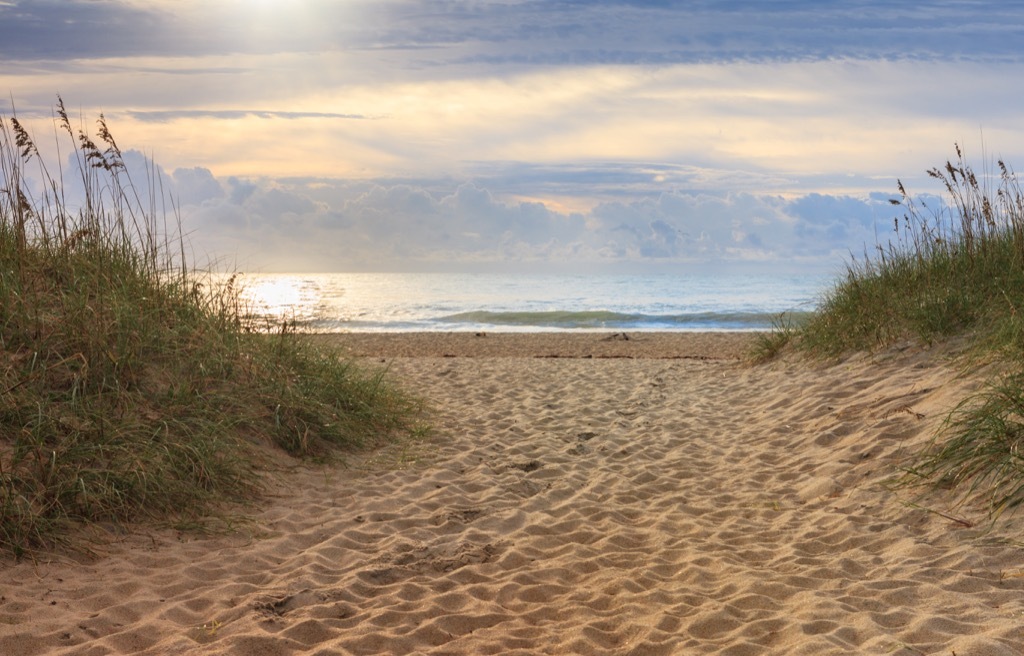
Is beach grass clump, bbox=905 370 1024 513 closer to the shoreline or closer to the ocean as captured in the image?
the ocean

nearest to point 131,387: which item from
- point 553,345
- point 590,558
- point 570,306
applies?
point 590,558

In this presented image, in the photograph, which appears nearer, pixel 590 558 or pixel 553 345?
pixel 590 558

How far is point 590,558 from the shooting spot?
4602 mm

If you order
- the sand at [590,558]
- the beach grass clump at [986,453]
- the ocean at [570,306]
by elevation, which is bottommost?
the sand at [590,558]

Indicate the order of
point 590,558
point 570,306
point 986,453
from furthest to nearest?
point 570,306, point 986,453, point 590,558

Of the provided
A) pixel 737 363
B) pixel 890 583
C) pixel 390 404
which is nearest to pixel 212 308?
pixel 390 404

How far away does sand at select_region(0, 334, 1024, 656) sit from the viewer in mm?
3566

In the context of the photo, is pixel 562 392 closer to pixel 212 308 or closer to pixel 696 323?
pixel 212 308

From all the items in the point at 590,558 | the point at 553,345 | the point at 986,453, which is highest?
the point at 553,345

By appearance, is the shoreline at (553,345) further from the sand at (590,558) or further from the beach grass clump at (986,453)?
the beach grass clump at (986,453)

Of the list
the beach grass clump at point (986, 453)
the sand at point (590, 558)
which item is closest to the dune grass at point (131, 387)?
the sand at point (590, 558)

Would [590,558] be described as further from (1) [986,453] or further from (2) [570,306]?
(2) [570,306]

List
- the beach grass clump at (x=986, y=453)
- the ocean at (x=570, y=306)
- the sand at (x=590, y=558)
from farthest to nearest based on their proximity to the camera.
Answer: the ocean at (x=570, y=306)
the beach grass clump at (x=986, y=453)
the sand at (x=590, y=558)

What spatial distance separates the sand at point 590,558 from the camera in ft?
11.7
